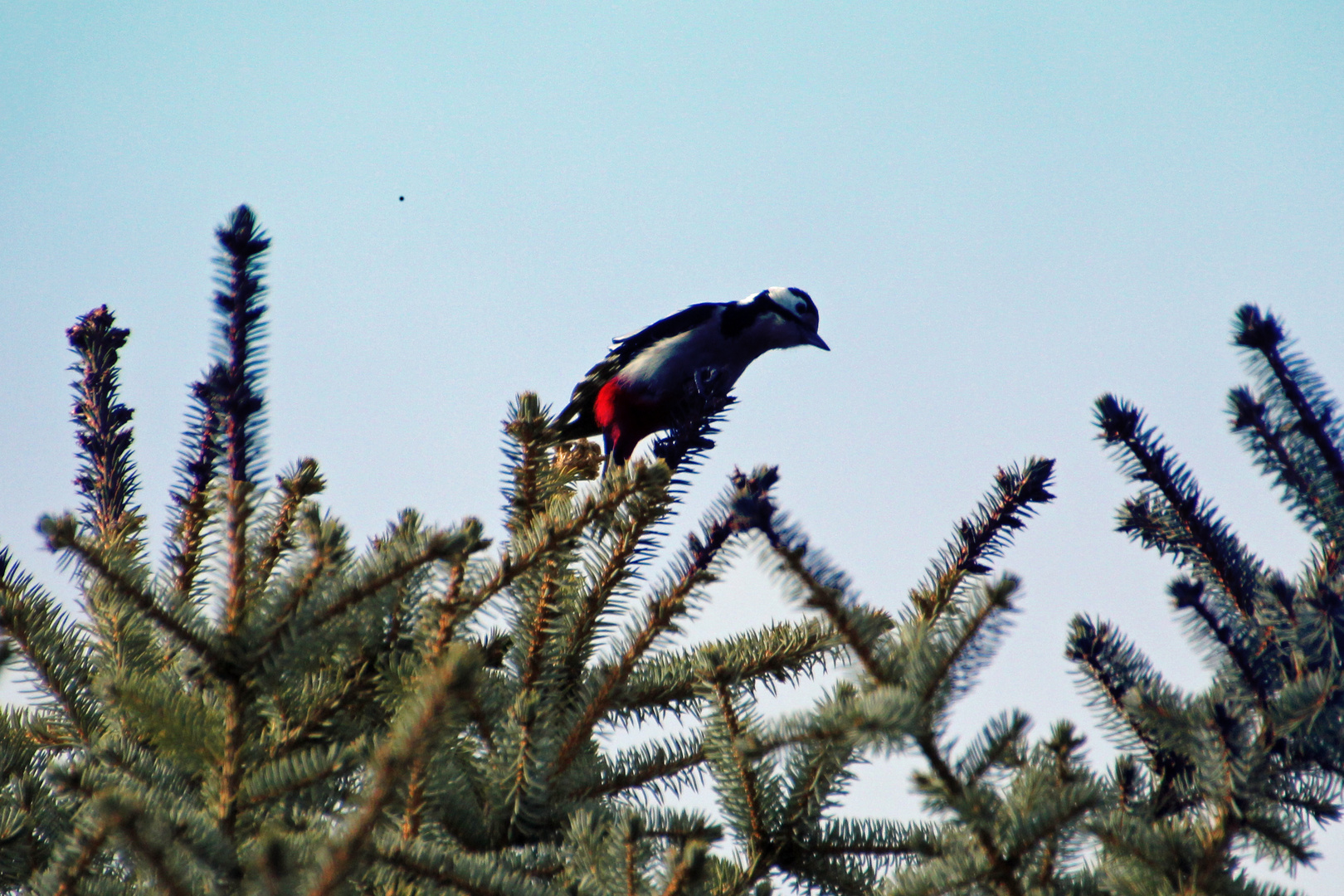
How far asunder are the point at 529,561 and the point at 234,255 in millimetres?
A: 782

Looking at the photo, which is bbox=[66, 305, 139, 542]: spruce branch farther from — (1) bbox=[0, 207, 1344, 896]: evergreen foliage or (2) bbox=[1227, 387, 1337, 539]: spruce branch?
(2) bbox=[1227, 387, 1337, 539]: spruce branch

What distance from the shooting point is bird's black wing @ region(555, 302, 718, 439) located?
5.67m

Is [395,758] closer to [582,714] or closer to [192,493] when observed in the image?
[582,714]

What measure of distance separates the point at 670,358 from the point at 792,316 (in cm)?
119

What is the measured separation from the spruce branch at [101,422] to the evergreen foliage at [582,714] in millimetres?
570

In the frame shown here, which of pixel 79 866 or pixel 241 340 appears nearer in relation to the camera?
pixel 79 866

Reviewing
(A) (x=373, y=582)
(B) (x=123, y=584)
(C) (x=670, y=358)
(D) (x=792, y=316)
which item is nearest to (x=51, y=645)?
(B) (x=123, y=584)

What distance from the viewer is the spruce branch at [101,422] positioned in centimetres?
293

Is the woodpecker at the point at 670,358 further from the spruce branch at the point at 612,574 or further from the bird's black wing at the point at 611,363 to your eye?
the spruce branch at the point at 612,574

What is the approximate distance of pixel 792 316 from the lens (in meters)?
6.23

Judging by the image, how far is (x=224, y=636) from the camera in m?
1.62

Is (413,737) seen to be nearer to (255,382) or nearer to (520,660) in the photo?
(255,382)

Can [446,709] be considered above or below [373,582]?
below

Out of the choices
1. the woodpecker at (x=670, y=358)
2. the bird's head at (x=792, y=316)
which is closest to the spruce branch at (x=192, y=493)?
the woodpecker at (x=670, y=358)
